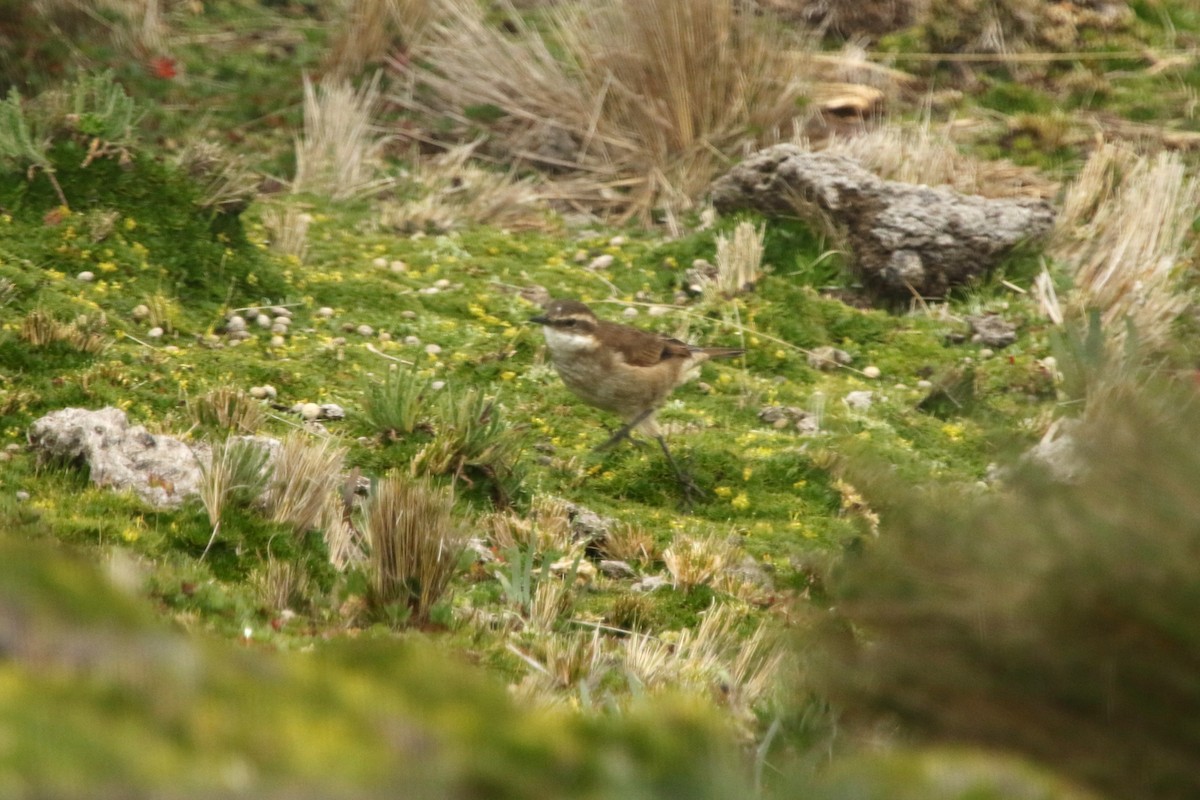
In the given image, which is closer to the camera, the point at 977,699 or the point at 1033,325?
the point at 977,699

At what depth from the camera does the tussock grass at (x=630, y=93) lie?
494 inches

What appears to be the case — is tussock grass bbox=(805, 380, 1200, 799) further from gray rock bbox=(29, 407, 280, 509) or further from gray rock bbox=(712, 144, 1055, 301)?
gray rock bbox=(712, 144, 1055, 301)

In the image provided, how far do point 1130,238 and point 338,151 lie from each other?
20.7ft

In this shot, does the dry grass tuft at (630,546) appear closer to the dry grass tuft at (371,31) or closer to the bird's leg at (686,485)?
the bird's leg at (686,485)

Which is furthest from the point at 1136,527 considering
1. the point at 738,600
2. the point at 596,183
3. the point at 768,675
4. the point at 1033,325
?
the point at 596,183

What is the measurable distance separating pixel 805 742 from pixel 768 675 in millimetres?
1271

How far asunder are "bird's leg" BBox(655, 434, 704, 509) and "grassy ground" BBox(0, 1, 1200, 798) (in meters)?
0.07

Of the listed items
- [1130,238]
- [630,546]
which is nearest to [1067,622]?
[630,546]

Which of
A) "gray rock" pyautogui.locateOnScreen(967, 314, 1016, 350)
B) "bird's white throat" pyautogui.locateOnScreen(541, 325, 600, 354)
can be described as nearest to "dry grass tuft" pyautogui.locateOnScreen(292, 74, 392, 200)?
"bird's white throat" pyautogui.locateOnScreen(541, 325, 600, 354)

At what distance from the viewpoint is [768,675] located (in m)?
4.80

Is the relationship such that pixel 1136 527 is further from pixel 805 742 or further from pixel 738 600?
pixel 738 600

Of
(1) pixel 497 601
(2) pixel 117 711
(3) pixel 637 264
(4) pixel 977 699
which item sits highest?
(2) pixel 117 711

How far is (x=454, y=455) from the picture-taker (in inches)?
280

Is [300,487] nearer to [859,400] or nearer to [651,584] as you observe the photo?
[651,584]
